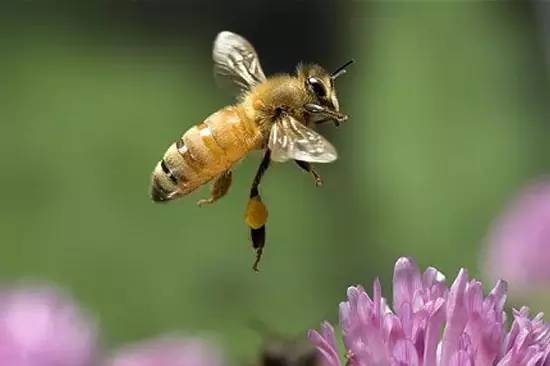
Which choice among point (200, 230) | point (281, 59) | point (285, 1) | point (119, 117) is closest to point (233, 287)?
point (200, 230)

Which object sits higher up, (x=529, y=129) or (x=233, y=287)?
(x=529, y=129)

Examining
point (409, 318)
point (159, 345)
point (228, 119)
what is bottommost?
point (159, 345)

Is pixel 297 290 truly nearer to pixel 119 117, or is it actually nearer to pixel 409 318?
pixel 119 117

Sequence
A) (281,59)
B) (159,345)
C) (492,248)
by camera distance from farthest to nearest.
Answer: (281,59), (492,248), (159,345)

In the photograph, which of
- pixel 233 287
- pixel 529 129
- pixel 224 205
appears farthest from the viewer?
pixel 224 205

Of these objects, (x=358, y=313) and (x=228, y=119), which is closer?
(x=358, y=313)

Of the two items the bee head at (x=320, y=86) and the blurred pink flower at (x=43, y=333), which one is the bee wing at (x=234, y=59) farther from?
the blurred pink flower at (x=43, y=333)
